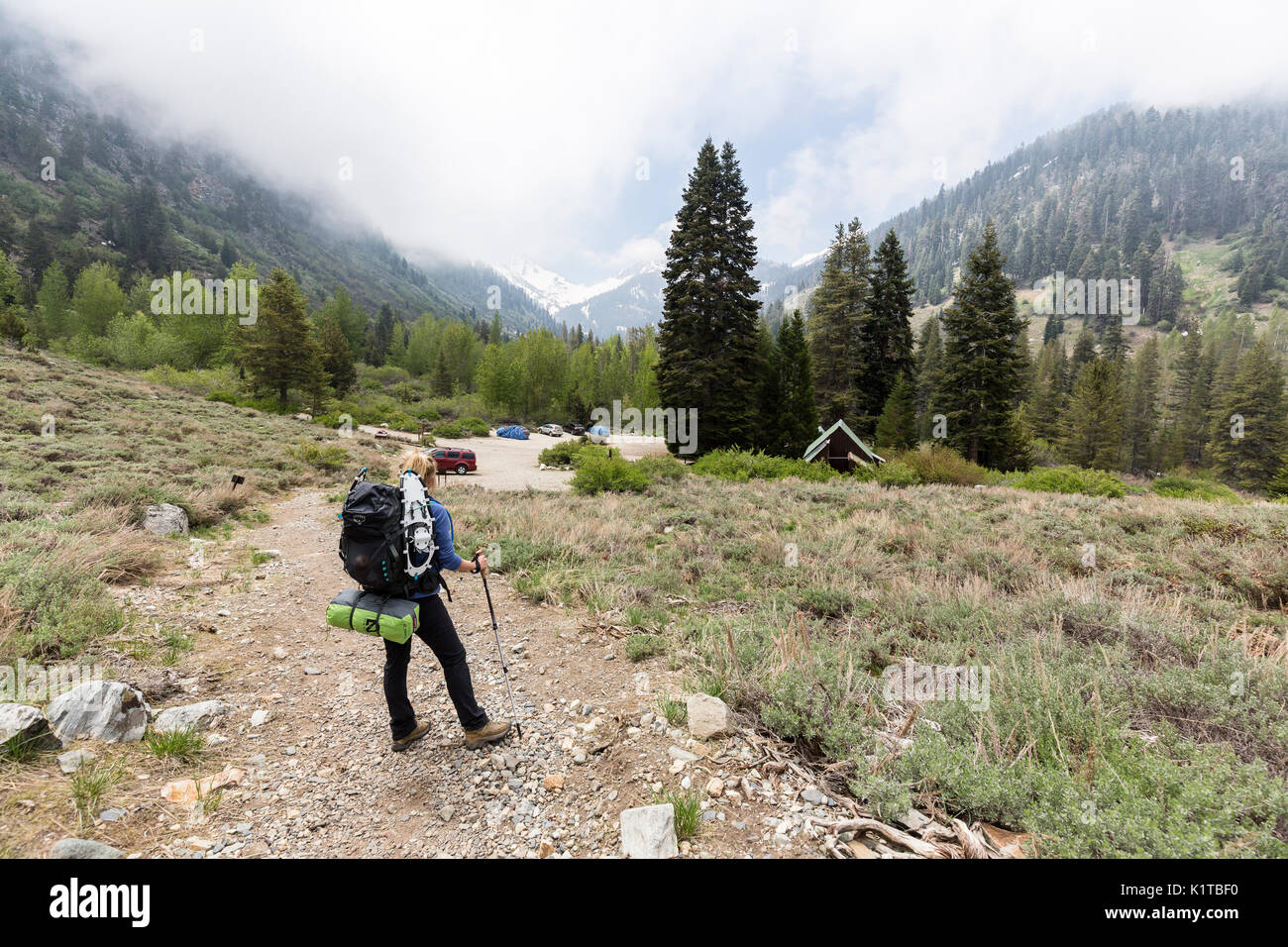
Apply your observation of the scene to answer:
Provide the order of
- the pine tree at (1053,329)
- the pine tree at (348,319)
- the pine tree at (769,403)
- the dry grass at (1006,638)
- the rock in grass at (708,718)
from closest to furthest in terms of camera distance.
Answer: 1. the dry grass at (1006,638)
2. the rock in grass at (708,718)
3. the pine tree at (769,403)
4. the pine tree at (348,319)
5. the pine tree at (1053,329)

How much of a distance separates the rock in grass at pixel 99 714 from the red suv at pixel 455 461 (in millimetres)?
23446

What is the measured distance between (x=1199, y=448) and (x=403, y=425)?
8525cm

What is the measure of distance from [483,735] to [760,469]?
18.6 meters

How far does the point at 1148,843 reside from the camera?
2139 millimetres

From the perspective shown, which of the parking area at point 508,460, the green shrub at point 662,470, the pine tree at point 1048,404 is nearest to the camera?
the green shrub at point 662,470

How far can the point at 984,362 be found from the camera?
27219mm

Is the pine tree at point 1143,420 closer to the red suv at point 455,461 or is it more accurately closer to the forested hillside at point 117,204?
the red suv at point 455,461

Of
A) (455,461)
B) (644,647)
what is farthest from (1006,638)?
(455,461)

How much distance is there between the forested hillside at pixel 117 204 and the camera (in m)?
84.9

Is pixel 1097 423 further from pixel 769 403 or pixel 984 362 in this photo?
pixel 769 403

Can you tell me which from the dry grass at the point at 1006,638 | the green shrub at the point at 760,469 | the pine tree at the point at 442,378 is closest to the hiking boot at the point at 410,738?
the dry grass at the point at 1006,638

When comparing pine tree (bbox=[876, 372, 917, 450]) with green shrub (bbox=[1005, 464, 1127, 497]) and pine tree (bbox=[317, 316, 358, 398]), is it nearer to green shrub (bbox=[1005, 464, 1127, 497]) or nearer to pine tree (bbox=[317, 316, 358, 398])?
green shrub (bbox=[1005, 464, 1127, 497])

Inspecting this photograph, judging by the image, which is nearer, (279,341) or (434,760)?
(434,760)
